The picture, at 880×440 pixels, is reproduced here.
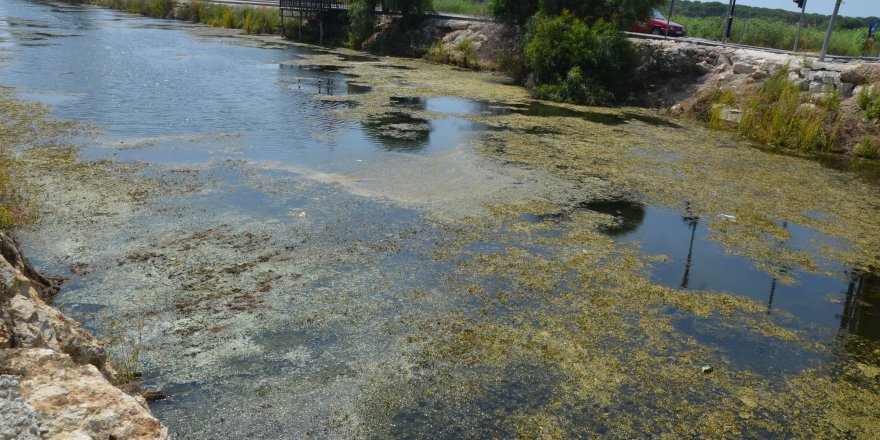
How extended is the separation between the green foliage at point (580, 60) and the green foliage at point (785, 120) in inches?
130

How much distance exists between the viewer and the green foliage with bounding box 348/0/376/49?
868 inches

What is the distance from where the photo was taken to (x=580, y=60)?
14328 millimetres

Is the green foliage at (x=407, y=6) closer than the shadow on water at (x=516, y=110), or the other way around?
the shadow on water at (x=516, y=110)

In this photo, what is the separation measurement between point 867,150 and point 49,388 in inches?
450

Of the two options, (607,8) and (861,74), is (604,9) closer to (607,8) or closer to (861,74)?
(607,8)

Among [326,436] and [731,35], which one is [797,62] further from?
[326,436]

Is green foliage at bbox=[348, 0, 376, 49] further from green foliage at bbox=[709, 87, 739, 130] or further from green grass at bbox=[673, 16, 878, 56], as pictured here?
green foliage at bbox=[709, 87, 739, 130]

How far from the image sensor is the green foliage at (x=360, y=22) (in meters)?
22.0

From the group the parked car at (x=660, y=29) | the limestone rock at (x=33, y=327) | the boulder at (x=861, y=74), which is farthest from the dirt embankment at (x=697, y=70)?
the limestone rock at (x=33, y=327)

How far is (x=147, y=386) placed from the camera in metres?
3.48

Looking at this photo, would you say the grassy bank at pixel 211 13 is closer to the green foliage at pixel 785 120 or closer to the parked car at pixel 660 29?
the parked car at pixel 660 29

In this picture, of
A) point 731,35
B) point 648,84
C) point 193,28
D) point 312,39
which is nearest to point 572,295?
point 648,84

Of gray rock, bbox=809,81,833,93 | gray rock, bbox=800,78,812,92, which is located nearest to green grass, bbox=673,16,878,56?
gray rock, bbox=800,78,812,92

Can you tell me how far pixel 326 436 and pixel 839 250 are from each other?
17.6 ft
